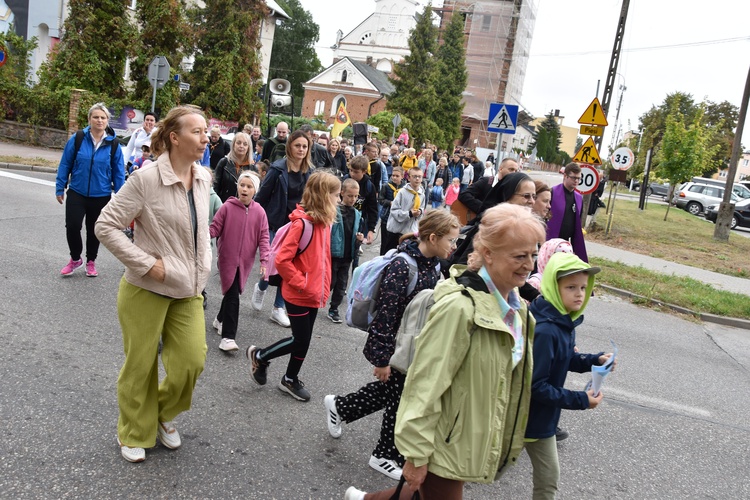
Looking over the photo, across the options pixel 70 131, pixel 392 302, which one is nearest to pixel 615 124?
pixel 70 131

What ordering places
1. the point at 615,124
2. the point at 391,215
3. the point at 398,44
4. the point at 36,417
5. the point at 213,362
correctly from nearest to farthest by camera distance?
1. the point at 36,417
2. the point at 213,362
3. the point at 391,215
4. the point at 615,124
5. the point at 398,44

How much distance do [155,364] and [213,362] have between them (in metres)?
1.74

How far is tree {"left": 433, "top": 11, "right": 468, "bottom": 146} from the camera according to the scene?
2138 inches

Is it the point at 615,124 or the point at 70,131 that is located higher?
the point at 615,124

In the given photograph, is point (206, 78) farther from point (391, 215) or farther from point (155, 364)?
point (155, 364)

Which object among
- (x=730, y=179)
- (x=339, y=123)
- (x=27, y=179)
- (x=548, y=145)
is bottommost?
(x=27, y=179)

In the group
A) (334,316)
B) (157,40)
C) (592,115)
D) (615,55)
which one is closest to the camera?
(334,316)

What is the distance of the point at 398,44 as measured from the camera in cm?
8544

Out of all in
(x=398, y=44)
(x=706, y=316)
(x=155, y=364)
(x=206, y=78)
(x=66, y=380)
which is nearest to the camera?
(x=155, y=364)

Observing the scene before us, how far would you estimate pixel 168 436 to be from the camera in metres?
3.57

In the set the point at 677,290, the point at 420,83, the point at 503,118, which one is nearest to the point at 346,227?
the point at 677,290

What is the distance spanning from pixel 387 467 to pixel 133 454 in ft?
4.77

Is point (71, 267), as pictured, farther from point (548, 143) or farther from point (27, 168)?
point (548, 143)

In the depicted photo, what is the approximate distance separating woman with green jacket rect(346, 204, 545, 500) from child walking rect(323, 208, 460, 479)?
1.00m
